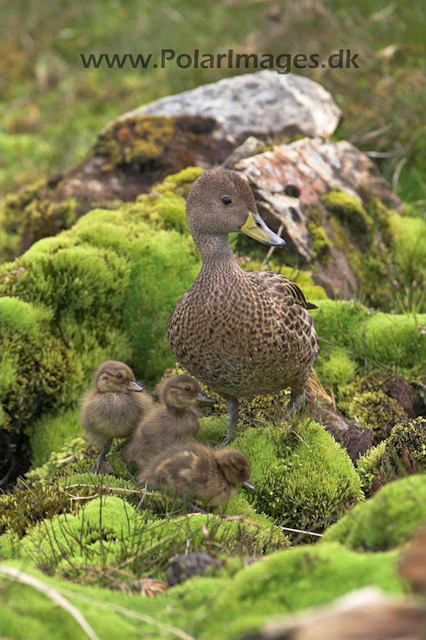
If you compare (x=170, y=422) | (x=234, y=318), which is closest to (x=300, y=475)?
(x=170, y=422)

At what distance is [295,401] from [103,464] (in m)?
1.25

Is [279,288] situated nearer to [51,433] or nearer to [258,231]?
[258,231]

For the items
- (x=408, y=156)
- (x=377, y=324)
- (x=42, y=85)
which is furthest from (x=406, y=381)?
(x=42, y=85)

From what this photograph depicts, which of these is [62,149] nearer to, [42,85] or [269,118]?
[42,85]

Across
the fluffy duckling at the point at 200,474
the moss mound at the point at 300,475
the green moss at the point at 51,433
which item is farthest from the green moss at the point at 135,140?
the fluffy duckling at the point at 200,474

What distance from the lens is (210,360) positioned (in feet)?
14.5

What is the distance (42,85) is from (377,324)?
838 centimetres

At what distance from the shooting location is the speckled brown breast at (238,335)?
173 inches

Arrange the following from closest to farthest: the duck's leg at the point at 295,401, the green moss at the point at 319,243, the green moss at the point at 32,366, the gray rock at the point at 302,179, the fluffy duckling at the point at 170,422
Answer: the fluffy duckling at the point at 170,422 → the duck's leg at the point at 295,401 → the green moss at the point at 32,366 → the gray rock at the point at 302,179 → the green moss at the point at 319,243

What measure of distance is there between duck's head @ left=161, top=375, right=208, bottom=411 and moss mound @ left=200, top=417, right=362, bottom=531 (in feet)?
1.25

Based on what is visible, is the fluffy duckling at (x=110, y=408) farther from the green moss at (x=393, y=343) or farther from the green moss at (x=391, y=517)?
the green moss at (x=391, y=517)

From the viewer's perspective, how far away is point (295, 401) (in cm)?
496

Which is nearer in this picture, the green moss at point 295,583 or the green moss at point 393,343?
the green moss at point 295,583

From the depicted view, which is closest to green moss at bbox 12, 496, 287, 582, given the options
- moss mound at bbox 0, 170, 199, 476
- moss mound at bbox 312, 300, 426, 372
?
moss mound at bbox 0, 170, 199, 476
